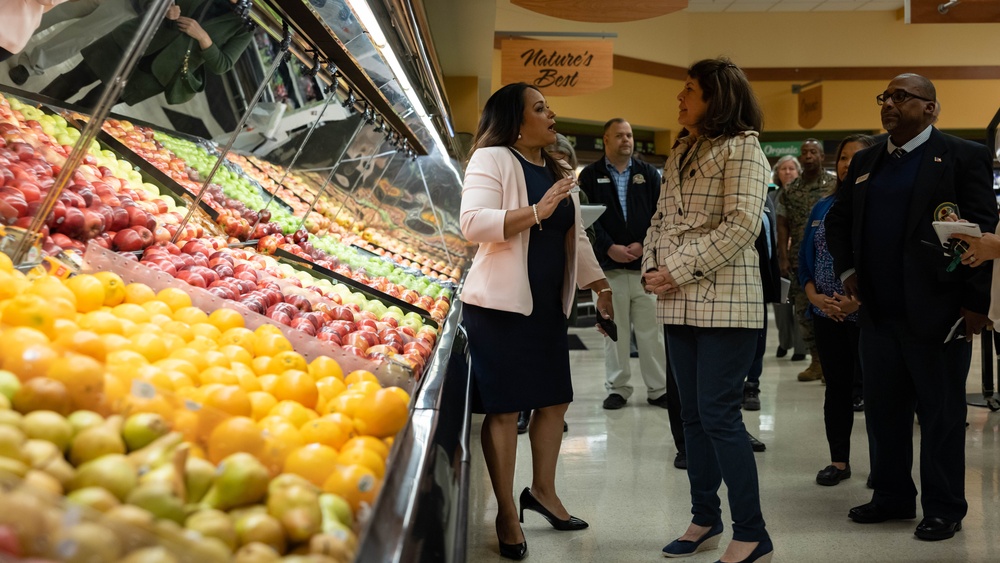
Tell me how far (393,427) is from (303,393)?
170mm

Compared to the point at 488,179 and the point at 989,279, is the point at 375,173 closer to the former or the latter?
the point at 488,179

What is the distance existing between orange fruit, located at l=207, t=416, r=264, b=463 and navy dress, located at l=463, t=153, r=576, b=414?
1620 mm

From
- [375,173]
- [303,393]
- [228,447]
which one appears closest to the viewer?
[228,447]

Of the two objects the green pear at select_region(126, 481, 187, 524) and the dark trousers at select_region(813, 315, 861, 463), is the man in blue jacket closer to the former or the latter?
the dark trousers at select_region(813, 315, 861, 463)

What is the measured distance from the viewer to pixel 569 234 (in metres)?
2.88

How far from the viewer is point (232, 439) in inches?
42.6

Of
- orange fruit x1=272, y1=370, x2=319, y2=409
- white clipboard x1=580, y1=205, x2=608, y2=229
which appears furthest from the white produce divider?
white clipboard x1=580, y1=205, x2=608, y2=229

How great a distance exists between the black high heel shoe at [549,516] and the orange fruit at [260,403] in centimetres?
171

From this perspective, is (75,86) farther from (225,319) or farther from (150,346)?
(150,346)

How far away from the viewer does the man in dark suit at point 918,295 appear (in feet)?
9.00

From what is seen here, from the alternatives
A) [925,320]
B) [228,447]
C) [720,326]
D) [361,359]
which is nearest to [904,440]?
[925,320]

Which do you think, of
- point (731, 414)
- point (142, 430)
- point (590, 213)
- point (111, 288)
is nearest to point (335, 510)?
point (142, 430)

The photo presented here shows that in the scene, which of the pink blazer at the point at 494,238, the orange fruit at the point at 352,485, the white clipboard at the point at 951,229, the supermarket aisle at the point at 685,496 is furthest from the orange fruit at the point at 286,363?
the white clipboard at the point at 951,229

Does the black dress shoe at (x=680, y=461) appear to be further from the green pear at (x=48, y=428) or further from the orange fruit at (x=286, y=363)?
the green pear at (x=48, y=428)
